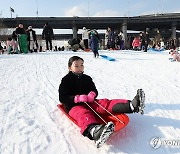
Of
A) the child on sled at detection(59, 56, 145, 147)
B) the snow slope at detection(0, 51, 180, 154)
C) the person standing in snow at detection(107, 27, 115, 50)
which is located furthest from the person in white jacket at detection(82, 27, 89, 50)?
the child on sled at detection(59, 56, 145, 147)

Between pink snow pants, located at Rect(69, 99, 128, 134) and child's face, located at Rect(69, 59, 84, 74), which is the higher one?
child's face, located at Rect(69, 59, 84, 74)

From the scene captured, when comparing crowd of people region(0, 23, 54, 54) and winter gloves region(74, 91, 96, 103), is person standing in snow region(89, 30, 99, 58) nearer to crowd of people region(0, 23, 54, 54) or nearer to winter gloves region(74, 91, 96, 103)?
crowd of people region(0, 23, 54, 54)

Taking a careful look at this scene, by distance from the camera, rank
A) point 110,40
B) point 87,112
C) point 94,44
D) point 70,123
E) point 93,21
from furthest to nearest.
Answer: point 93,21 → point 110,40 → point 94,44 → point 70,123 → point 87,112

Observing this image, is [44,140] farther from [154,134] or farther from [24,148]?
[154,134]

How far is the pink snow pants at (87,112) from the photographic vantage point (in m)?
2.73

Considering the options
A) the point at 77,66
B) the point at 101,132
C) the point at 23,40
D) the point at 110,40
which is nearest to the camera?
the point at 101,132

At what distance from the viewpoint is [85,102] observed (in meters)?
3.32

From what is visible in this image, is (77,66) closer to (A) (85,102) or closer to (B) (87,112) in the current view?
(A) (85,102)

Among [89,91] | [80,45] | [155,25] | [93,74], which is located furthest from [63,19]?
[89,91]

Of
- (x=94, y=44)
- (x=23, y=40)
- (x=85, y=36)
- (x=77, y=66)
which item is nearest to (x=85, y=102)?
(x=77, y=66)

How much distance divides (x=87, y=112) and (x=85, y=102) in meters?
0.39

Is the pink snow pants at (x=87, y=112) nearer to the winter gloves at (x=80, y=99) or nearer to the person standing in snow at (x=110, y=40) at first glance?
the winter gloves at (x=80, y=99)

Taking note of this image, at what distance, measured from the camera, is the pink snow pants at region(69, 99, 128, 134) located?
2.73 m

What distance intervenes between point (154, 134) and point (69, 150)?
1022 millimetres
